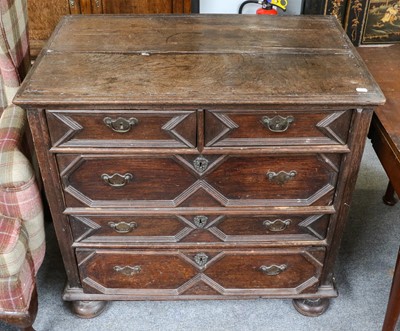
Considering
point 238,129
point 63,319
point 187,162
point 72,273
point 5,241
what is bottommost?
point 63,319

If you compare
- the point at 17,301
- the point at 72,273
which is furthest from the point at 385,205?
the point at 17,301

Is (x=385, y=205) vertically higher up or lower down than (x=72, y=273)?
lower down

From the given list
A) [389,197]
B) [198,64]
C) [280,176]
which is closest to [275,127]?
[280,176]

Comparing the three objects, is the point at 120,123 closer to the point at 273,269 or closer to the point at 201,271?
the point at 201,271

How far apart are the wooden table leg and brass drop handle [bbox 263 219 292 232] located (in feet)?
1.03

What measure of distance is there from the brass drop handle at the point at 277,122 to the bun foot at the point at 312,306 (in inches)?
27.4

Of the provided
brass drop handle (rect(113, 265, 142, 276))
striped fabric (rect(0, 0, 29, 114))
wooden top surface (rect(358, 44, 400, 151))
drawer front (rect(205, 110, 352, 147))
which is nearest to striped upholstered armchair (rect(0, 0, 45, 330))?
striped fabric (rect(0, 0, 29, 114))

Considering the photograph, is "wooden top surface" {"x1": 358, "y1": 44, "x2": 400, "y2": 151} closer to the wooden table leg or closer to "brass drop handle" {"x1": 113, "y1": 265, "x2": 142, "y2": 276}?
the wooden table leg

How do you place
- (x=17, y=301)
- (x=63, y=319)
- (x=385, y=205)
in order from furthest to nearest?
(x=385, y=205)
(x=63, y=319)
(x=17, y=301)

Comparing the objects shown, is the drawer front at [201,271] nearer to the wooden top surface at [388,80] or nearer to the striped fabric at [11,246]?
the striped fabric at [11,246]

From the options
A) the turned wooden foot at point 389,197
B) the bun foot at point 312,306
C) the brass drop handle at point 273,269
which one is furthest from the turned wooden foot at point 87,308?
the turned wooden foot at point 389,197

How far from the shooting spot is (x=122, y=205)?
144 cm

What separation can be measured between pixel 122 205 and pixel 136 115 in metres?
0.30

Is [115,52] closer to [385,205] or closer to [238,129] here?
[238,129]
